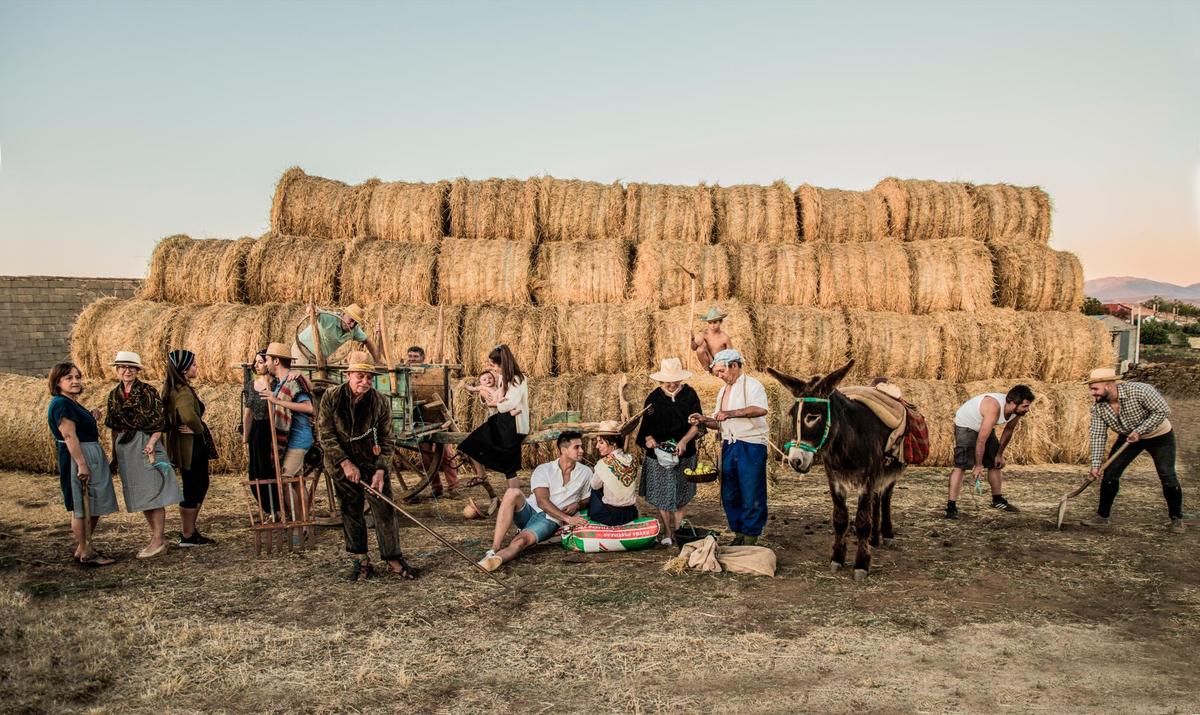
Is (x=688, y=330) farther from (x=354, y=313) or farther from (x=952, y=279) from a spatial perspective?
(x=354, y=313)

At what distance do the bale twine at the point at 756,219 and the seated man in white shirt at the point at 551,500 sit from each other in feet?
25.2

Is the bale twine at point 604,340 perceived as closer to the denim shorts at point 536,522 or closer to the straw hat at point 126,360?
the denim shorts at point 536,522

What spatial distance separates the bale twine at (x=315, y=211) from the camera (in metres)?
14.3

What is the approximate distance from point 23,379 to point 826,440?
1377cm

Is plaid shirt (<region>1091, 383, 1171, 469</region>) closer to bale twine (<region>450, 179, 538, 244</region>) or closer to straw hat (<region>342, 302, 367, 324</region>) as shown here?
straw hat (<region>342, 302, 367, 324</region>)

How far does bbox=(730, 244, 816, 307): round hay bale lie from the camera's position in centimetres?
1361

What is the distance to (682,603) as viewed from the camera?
6.27 m

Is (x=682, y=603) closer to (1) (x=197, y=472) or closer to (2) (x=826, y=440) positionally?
(2) (x=826, y=440)

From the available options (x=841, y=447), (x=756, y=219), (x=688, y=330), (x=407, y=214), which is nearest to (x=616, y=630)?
(x=841, y=447)

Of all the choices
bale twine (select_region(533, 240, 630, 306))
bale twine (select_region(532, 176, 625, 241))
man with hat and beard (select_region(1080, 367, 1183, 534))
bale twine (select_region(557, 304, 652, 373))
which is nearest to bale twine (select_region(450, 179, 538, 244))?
bale twine (select_region(532, 176, 625, 241))

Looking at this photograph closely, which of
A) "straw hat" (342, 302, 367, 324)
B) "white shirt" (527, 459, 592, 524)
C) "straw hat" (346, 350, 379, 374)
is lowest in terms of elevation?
"white shirt" (527, 459, 592, 524)

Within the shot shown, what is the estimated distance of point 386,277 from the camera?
13336 mm

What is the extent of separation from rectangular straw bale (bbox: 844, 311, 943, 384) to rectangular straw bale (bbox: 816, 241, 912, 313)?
0.52 meters

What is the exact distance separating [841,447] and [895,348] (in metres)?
6.97
